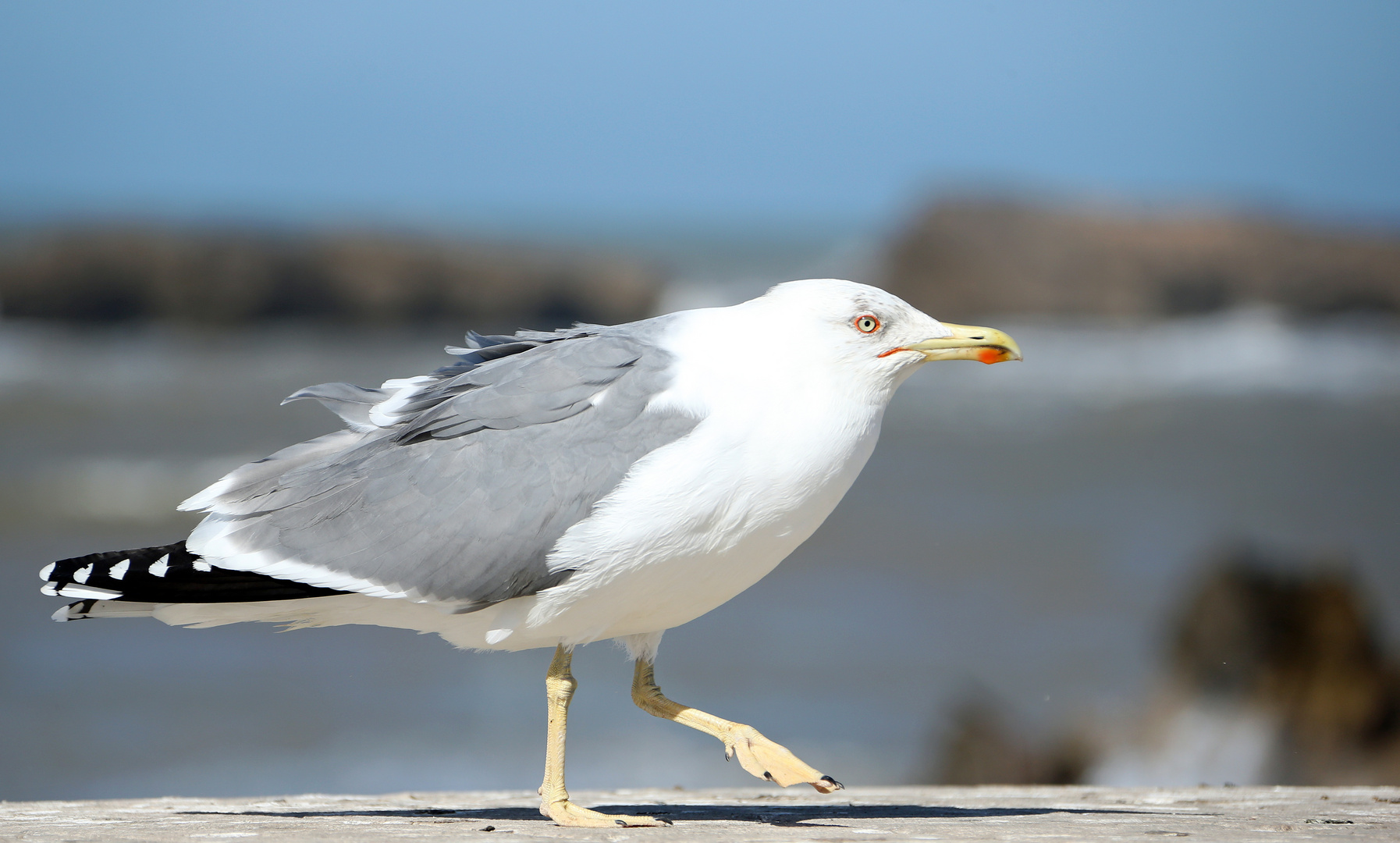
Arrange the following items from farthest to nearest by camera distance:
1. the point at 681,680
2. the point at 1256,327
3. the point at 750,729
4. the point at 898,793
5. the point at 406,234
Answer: the point at 406,234 < the point at 1256,327 < the point at 681,680 < the point at 898,793 < the point at 750,729

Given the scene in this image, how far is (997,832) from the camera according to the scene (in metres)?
3.06

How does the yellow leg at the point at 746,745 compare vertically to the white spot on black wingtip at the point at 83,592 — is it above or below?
below

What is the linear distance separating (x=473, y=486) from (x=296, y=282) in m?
27.7

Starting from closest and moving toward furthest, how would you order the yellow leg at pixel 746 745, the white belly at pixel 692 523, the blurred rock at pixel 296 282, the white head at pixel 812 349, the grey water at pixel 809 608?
the white belly at pixel 692 523
the white head at pixel 812 349
the yellow leg at pixel 746 745
the grey water at pixel 809 608
the blurred rock at pixel 296 282

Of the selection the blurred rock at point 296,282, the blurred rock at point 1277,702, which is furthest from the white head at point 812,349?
the blurred rock at point 296,282

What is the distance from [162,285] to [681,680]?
Result: 24.4 meters

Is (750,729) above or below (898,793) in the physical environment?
above

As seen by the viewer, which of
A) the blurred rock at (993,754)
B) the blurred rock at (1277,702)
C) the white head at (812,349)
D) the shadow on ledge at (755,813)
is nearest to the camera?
the white head at (812,349)

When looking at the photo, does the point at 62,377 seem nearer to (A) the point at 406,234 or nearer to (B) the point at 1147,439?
(A) the point at 406,234

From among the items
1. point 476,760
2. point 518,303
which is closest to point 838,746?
point 476,760

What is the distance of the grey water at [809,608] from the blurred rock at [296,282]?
8460mm

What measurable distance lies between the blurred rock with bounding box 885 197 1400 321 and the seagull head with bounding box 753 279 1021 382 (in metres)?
22.3

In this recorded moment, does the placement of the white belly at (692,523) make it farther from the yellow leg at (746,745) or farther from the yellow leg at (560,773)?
the yellow leg at (746,745)

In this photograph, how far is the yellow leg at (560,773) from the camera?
325 centimetres
